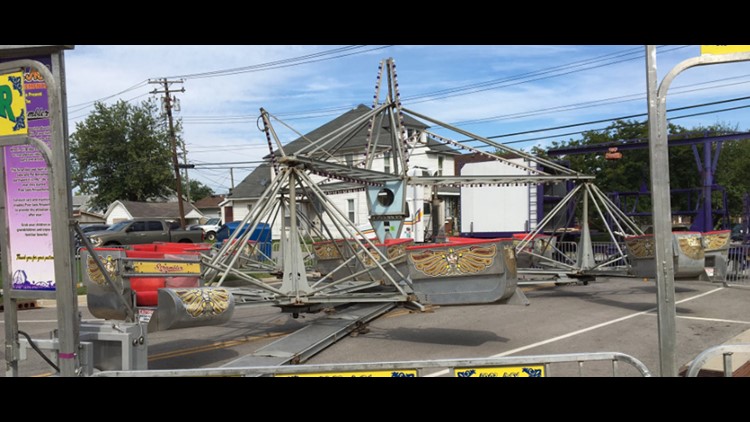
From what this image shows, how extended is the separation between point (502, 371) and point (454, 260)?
486cm

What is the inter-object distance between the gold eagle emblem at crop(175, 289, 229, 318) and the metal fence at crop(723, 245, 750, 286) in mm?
14419

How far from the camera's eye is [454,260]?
8281 millimetres

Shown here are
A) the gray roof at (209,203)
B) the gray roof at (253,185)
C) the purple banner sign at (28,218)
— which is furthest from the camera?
the gray roof at (209,203)

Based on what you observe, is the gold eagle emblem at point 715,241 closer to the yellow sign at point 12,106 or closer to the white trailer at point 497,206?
the white trailer at point 497,206

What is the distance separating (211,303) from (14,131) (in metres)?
3.74

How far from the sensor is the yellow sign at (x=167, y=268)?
8367mm

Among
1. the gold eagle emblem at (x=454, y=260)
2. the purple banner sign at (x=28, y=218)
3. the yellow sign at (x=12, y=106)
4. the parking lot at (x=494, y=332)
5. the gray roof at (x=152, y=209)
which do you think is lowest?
the parking lot at (x=494, y=332)

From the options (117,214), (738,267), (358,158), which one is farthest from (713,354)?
(117,214)

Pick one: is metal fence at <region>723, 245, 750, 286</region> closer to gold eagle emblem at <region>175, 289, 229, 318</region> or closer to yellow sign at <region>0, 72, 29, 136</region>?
gold eagle emblem at <region>175, 289, 229, 318</region>

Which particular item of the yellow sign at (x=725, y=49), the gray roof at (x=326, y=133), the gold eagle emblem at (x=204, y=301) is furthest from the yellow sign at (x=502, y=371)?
the gray roof at (x=326, y=133)

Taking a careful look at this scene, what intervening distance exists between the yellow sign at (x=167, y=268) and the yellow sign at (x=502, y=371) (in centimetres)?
613

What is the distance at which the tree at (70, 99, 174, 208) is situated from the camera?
62.7 metres

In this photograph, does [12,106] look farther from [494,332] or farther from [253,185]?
[253,185]
